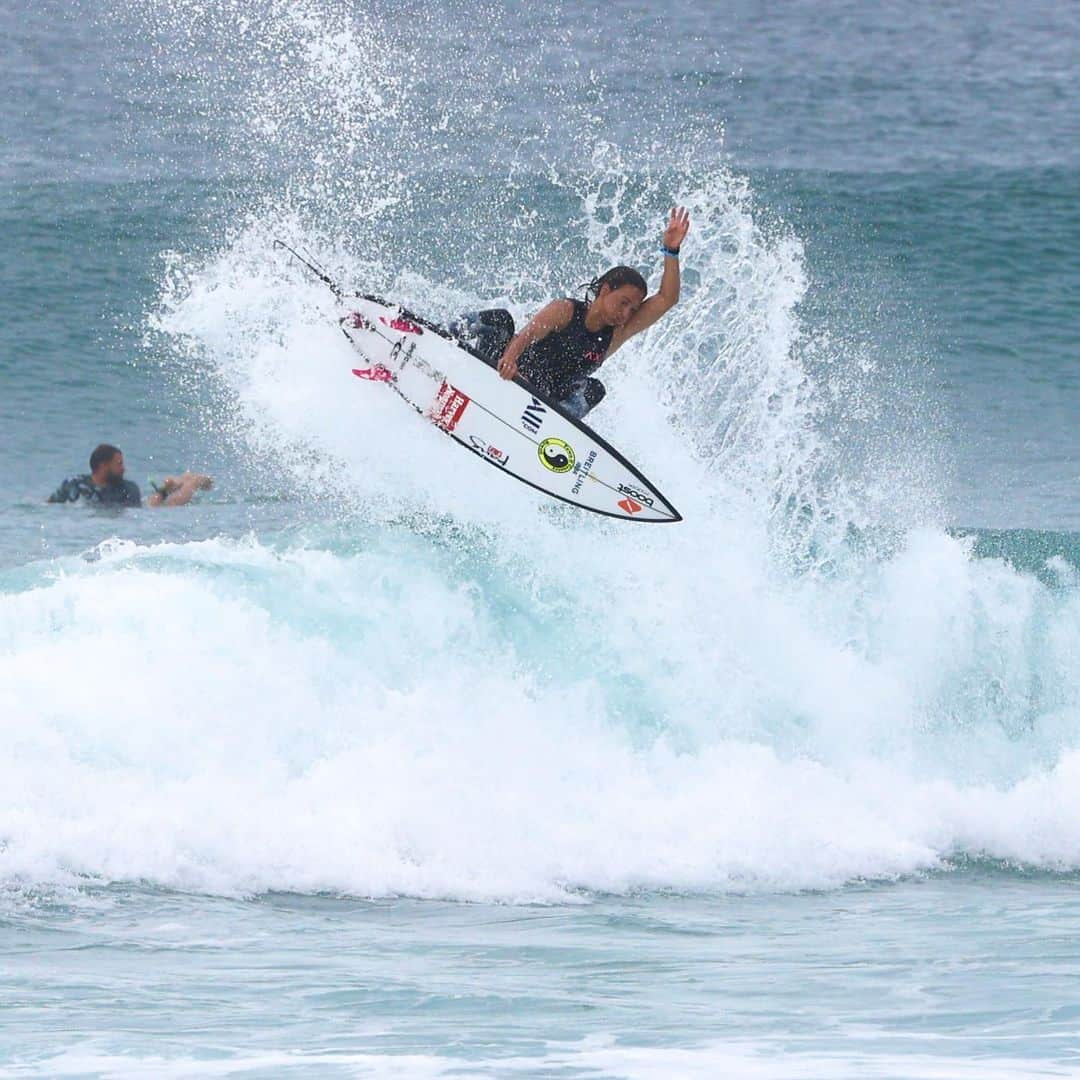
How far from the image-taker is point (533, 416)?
979 centimetres

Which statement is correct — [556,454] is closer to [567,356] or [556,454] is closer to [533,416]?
[533,416]

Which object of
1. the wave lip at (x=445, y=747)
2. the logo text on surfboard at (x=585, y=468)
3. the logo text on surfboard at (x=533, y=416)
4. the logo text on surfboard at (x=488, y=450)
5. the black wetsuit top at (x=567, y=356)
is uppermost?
the black wetsuit top at (x=567, y=356)

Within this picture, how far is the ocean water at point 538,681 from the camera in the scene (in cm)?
672

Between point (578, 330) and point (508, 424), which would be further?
point (508, 424)

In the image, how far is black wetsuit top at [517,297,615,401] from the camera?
9.30 m

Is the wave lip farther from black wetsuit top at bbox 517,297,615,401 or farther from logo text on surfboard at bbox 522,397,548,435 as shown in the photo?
black wetsuit top at bbox 517,297,615,401

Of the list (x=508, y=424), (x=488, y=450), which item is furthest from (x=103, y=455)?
(x=508, y=424)

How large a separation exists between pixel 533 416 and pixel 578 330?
0.70 metres

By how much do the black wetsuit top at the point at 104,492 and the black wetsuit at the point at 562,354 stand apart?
5020 millimetres

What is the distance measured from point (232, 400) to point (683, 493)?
8.63 metres

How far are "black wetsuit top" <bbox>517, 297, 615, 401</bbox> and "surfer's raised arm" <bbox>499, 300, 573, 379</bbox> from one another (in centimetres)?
6

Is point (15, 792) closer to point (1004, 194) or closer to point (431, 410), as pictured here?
point (431, 410)

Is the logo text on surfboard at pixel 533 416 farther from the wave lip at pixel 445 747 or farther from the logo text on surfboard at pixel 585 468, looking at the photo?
the wave lip at pixel 445 747

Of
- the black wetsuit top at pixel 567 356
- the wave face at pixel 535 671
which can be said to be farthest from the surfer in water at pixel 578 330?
the wave face at pixel 535 671
